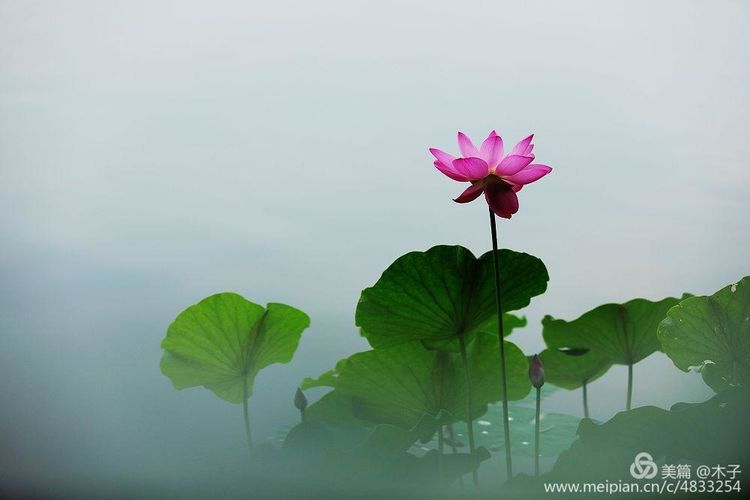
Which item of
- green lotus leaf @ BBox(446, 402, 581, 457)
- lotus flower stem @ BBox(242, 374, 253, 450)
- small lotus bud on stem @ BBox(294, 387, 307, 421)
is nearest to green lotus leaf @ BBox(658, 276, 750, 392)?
green lotus leaf @ BBox(446, 402, 581, 457)

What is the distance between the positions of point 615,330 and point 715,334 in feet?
0.53

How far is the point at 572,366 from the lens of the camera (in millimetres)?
1153

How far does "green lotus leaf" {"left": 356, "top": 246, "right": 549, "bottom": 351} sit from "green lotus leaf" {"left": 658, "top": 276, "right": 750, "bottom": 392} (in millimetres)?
187

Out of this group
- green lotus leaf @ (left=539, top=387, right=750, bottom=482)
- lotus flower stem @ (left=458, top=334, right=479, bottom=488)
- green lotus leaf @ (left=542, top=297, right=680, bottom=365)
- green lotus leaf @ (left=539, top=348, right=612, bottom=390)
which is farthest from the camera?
green lotus leaf @ (left=539, top=348, right=612, bottom=390)

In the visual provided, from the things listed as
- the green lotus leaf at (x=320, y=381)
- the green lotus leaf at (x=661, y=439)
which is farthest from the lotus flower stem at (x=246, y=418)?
the green lotus leaf at (x=661, y=439)

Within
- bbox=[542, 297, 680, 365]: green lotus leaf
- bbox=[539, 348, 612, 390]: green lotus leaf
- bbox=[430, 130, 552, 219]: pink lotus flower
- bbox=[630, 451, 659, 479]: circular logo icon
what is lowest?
bbox=[630, 451, 659, 479]: circular logo icon

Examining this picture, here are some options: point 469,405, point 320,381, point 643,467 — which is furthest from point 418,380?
point 643,467

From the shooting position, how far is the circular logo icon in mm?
780

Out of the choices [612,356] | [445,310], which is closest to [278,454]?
[445,310]

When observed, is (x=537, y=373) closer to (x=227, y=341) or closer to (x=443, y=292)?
(x=443, y=292)

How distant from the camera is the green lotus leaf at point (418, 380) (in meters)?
0.95

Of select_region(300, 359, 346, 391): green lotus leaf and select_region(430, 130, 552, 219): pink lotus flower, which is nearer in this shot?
select_region(430, 130, 552, 219): pink lotus flower

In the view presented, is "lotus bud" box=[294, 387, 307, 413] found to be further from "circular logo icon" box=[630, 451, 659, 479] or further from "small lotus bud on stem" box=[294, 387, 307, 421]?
"circular logo icon" box=[630, 451, 659, 479]

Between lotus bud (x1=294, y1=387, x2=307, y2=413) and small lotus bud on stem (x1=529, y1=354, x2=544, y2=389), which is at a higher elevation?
small lotus bud on stem (x1=529, y1=354, x2=544, y2=389)
